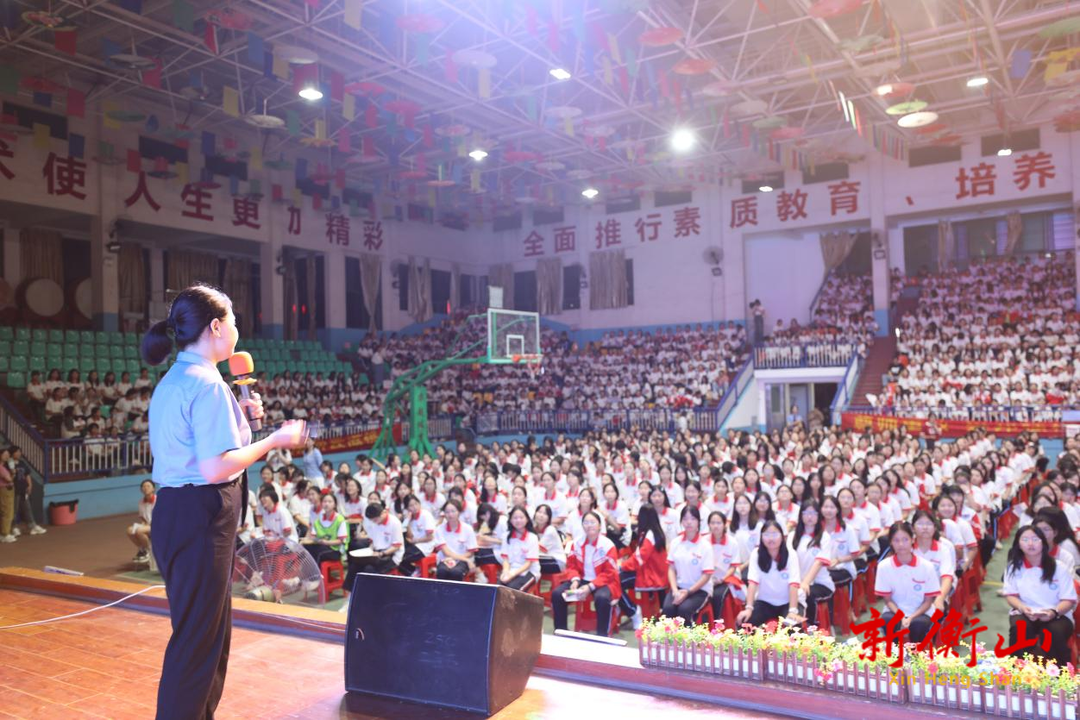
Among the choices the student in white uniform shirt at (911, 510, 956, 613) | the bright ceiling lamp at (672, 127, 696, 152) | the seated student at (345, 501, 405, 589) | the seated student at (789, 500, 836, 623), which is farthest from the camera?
the bright ceiling lamp at (672, 127, 696, 152)

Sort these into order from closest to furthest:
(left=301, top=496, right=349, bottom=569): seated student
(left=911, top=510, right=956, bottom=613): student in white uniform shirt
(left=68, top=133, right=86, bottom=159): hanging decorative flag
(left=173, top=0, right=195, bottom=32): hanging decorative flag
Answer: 1. (left=911, top=510, right=956, bottom=613): student in white uniform shirt
2. (left=301, top=496, right=349, bottom=569): seated student
3. (left=173, top=0, right=195, bottom=32): hanging decorative flag
4. (left=68, top=133, right=86, bottom=159): hanging decorative flag

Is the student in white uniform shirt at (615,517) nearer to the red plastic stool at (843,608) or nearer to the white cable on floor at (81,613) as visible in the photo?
the red plastic stool at (843,608)

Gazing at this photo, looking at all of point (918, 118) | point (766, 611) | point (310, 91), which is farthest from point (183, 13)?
point (918, 118)

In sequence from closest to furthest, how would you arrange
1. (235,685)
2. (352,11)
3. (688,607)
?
(235,685), (688,607), (352,11)

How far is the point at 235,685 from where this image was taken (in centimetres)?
296

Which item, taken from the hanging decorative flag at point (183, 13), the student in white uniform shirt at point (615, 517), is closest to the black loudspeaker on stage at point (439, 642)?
the student in white uniform shirt at point (615, 517)

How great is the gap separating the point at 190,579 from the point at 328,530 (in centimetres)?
558

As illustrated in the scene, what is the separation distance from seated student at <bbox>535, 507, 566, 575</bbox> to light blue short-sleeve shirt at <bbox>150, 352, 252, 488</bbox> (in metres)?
4.36

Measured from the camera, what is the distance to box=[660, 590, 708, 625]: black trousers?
4961mm

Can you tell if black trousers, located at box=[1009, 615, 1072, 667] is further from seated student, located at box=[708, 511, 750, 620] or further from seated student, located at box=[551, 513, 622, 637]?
seated student, located at box=[551, 513, 622, 637]

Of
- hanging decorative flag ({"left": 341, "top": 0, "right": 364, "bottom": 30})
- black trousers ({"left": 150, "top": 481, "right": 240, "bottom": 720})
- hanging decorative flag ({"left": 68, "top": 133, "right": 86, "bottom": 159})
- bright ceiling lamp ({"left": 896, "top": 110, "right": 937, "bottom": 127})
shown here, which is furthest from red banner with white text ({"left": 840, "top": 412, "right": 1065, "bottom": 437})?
hanging decorative flag ({"left": 68, "top": 133, "right": 86, "bottom": 159})

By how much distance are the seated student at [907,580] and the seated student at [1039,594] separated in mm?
405

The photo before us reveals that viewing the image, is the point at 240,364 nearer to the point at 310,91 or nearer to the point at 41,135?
the point at 310,91

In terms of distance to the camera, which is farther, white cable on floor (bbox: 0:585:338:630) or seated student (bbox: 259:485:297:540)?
seated student (bbox: 259:485:297:540)
